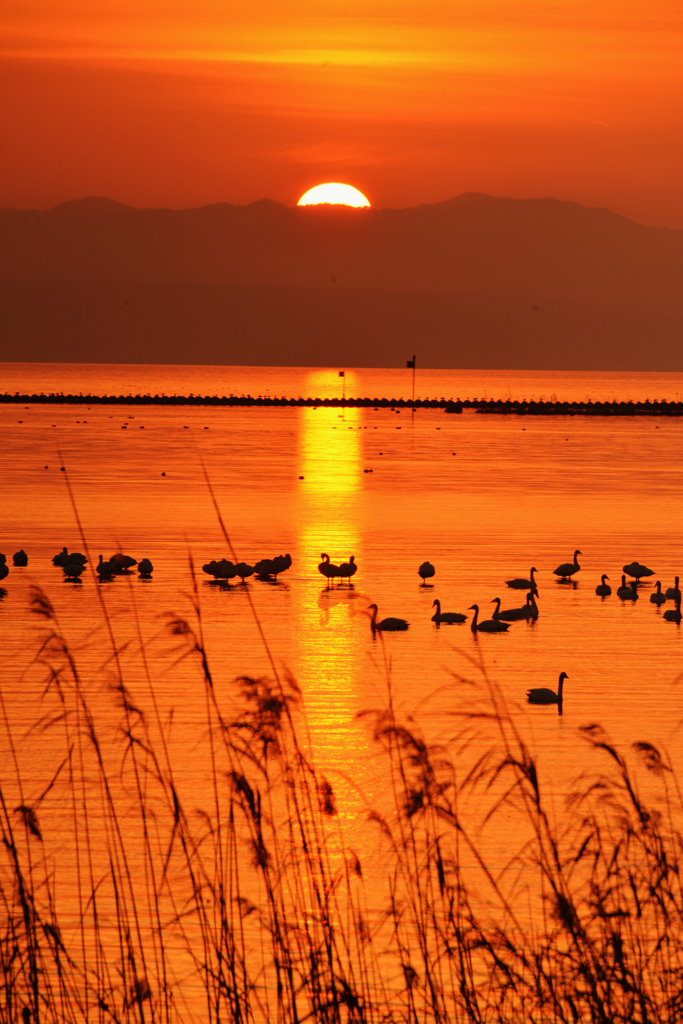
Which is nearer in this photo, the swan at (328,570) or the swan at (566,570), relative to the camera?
the swan at (328,570)

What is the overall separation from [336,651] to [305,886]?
9032 mm

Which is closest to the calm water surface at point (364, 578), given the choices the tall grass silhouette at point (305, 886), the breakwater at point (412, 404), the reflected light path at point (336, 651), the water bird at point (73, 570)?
the reflected light path at point (336, 651)

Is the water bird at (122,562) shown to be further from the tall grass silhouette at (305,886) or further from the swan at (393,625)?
the tall grass silhouette at (305,886)

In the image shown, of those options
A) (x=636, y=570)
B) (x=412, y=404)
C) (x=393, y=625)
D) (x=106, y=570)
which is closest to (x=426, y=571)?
(x=636, y=570)

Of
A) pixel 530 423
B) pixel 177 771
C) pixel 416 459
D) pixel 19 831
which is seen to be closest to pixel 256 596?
pixel 177 771

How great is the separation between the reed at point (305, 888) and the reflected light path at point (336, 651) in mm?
453

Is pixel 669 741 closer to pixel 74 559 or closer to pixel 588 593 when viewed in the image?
pixel 588 593

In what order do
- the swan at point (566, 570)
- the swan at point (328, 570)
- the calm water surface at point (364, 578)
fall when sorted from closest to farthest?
the calm water surface at point (364, 578)
the swan at point (328, 570)
the swan at point (566, 570)

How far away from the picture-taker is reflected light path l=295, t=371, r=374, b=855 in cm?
1213

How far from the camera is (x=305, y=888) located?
31.6 ft

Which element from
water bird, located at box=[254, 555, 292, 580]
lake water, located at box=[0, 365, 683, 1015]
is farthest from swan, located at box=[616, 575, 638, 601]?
water bird, located at box=[254, 555, 292, 580]

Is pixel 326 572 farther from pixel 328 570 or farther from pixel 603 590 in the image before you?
pixel 603 590

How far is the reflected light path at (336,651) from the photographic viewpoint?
12133 mm

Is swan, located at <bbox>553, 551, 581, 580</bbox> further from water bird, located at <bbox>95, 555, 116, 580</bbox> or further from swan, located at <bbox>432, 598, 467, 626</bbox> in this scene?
water bird, located at <bbox>95, 555, 116, 580</bbox>
